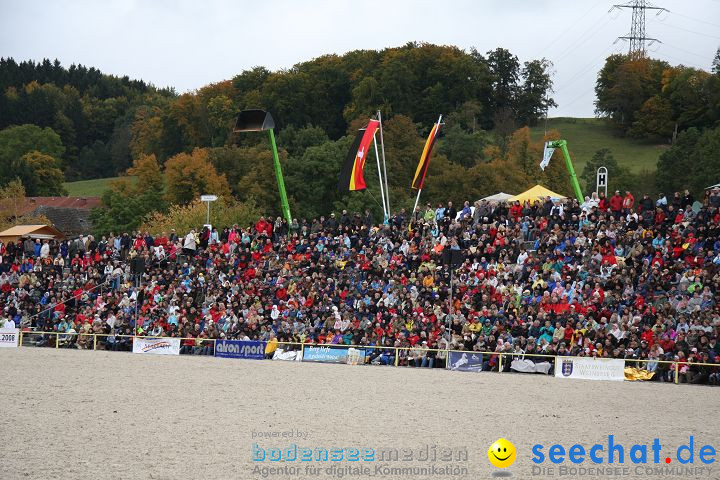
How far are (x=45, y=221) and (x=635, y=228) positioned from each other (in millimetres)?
57510

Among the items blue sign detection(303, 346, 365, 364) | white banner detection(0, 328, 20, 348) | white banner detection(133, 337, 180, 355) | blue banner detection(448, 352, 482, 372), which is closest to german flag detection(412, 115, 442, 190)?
blue sign detection(303, 346, 365, 364)

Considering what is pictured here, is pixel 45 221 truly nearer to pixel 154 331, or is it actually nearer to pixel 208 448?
pixel 154 331

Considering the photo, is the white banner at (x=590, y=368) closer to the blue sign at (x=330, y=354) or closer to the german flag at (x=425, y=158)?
the blue sign at (x=330, y=354)

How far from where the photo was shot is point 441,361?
25.7 metres

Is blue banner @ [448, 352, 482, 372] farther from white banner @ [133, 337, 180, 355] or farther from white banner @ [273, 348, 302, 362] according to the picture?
white banner @ [133, 337, 180, 355]

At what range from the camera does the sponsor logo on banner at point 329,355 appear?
87.0 feet

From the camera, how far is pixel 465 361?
25047mm

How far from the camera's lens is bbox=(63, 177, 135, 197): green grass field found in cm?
10062

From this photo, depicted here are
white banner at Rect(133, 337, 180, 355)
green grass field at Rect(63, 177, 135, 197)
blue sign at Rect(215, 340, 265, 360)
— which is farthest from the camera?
green grass field at Rect(63, 177, 135, 197)

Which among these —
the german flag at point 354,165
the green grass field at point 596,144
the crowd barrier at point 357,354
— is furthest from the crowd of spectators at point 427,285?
the green grass field at point 596,144

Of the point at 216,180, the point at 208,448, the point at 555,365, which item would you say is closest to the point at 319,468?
the point at 208,448

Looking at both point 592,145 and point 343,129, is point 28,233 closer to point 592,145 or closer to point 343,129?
point 343,129

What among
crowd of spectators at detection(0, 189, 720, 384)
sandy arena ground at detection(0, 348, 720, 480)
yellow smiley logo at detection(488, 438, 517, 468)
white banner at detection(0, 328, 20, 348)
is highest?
crowd of spectators at detection(0, 189, 720, 384)

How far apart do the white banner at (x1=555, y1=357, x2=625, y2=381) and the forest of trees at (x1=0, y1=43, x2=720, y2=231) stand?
113 feet
